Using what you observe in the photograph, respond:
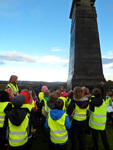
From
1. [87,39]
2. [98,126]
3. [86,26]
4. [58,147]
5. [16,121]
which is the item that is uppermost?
[86,26]

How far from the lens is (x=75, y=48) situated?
10.6 meters

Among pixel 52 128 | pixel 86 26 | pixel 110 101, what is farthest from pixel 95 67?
pixel 52 128

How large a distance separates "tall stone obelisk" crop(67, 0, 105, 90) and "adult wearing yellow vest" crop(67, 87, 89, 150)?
21.7 ft

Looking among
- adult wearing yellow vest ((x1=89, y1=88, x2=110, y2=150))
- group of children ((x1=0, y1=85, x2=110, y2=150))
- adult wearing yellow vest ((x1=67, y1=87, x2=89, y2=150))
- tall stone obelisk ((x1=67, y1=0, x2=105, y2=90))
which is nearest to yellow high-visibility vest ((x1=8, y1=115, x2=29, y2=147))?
group of children ((x1=0, y1=85, x2=110, y2=150))

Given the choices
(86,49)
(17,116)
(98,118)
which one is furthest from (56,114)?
(86,49)

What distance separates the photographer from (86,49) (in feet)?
34.6

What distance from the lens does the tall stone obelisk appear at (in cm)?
1008

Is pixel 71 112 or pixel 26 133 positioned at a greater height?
pixel 71 112

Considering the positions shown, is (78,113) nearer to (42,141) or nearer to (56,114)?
(56,114)

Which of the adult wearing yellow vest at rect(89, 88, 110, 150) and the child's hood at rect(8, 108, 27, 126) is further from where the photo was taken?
the adult wearing yellow vest at rect(89, 88, 110, 150)

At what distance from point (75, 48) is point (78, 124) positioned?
8128 mm

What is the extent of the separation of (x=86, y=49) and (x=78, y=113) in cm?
813

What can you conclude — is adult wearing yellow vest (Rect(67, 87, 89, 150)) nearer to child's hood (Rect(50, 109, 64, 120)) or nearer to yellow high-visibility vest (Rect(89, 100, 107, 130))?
yellow high-visibility vest (Rect(89, 100, 107, 130))

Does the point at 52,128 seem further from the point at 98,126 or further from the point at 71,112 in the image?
the point at 98,126
